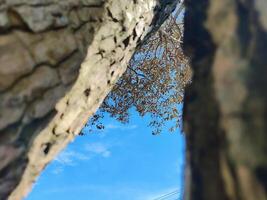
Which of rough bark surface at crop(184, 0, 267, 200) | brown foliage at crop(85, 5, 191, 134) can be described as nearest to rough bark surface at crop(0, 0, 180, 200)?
rough bark surface at crop(184, 0, 267, 200)

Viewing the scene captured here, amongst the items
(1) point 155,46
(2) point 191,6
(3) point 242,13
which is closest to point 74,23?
(2) point 191,6

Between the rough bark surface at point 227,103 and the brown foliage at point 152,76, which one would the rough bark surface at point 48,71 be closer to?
the rough bark surface at point 227,103

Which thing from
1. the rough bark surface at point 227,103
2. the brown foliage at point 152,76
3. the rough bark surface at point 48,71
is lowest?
the rough bark surface at point 227,103

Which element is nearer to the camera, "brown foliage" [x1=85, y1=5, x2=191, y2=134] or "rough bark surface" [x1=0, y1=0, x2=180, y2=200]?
"rough bark surface" [x1=0, y1=0, x2=180, y2=200]

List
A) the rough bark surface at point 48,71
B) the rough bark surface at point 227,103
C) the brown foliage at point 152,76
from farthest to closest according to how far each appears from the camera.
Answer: the brown foliage at point 152,76
the rough bark surface at point 48,71
the rough bark surface at point 227,103

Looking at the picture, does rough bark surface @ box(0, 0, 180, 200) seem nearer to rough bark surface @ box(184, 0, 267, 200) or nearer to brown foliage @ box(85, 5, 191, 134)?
rough bark surface @ box(184, 0, 267, 200)

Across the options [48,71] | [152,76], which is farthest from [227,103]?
[152,76]

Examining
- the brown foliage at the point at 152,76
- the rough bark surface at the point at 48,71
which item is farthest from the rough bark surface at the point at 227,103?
the brown foliage at the point at 152,76
